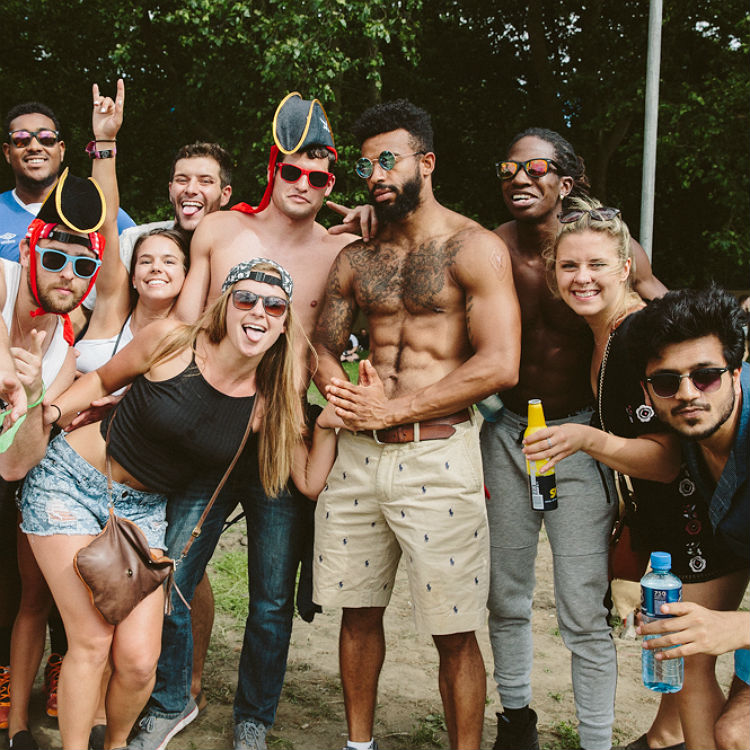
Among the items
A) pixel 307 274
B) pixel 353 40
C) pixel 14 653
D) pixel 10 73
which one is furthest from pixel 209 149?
pixel 10 73

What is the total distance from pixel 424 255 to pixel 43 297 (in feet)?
5.25

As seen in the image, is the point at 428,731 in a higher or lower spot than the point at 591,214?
lower

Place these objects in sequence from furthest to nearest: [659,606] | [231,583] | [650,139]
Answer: [650,139] < [231,583] < [659,606]

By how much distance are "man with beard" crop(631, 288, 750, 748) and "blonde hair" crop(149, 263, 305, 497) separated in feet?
4.98

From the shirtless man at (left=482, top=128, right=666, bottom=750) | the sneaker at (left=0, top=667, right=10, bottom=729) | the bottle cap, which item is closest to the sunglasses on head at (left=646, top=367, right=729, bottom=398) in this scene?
the bottle cap

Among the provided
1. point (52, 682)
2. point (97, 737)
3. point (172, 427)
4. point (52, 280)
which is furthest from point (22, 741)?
point (52, 280)

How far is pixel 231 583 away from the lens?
5762 mm

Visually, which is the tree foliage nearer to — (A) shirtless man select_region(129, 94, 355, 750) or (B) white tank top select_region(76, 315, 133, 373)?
(A) shirtless man select_region(129, 94, 355, 750)

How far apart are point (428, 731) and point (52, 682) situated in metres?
1.92

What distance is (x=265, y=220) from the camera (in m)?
4.00

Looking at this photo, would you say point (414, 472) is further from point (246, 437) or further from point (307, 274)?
point (307, 274)

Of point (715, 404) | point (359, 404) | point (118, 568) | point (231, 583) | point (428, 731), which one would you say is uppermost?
point (715, 404)

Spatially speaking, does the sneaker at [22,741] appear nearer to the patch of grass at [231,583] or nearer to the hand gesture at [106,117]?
the patch of grass at [231,583]

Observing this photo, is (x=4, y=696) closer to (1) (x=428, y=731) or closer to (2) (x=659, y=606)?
(1) (x=428, y=731)
